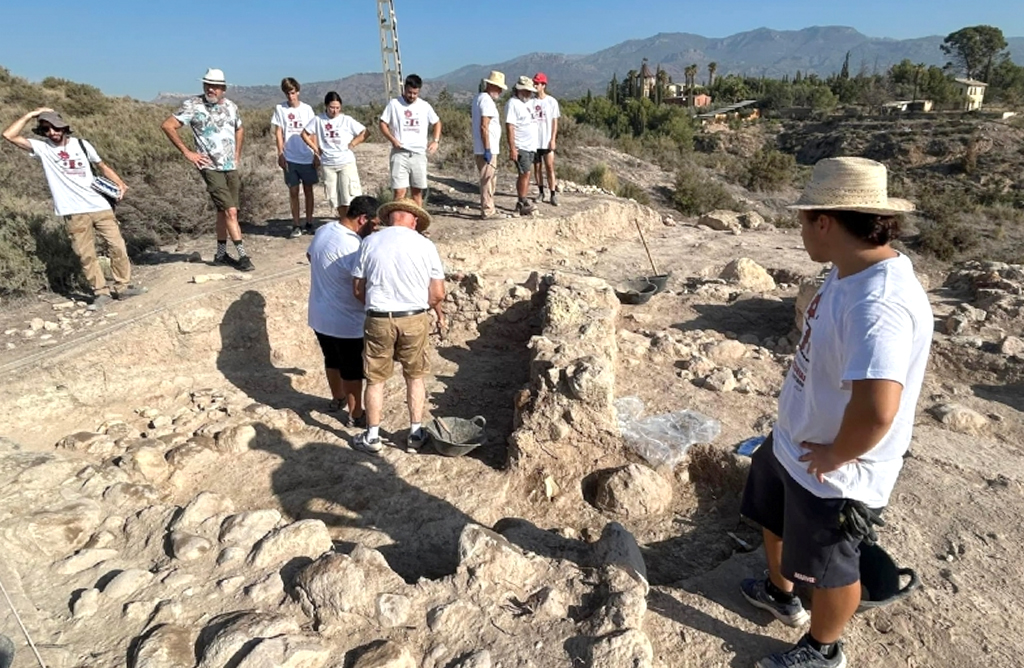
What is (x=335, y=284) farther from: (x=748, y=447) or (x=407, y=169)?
(x=407, y=169)

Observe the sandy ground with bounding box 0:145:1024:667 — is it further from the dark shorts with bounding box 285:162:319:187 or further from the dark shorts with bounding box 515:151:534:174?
the dark shorts with bounding box 515:151:534:174

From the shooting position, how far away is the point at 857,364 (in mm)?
1672

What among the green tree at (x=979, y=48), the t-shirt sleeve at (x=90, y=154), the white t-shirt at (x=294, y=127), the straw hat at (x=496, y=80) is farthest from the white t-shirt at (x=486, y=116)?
the green tree at (x=979, y=48)

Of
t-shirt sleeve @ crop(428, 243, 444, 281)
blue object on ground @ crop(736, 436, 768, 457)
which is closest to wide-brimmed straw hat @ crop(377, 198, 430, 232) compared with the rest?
t-shirt sleeve @ crop(428, 243, 444, 281)

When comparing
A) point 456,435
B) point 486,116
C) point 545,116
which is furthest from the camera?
point 545,116

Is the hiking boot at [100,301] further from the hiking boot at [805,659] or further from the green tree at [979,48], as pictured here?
the green tree at [979,48]

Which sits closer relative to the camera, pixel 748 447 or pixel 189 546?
pixel 189 546

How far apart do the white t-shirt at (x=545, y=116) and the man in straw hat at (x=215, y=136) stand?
3939 mm

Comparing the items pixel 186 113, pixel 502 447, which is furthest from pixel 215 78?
pixel 502 447

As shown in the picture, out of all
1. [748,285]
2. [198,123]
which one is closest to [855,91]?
[748,285]

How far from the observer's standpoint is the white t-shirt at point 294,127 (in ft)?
21.8

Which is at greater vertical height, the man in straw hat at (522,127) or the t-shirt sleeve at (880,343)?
the man in straw hat at (522,127)

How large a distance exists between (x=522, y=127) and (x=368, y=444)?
5248 millimetres

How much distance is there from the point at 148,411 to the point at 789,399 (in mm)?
4528
